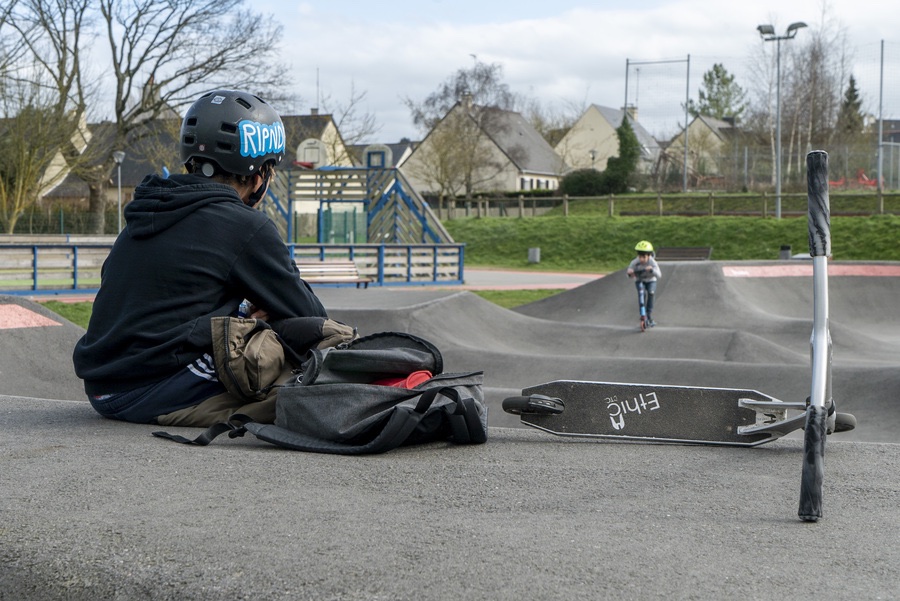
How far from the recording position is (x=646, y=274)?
14.0 m

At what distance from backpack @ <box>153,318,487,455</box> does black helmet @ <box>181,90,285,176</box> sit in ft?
2.62

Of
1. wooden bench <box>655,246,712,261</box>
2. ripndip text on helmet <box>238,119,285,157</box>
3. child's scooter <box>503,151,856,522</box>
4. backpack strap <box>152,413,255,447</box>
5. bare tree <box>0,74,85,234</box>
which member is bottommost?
backpack strap <box>152,413,255,447</box>

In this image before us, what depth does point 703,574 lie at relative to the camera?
210 centimetres

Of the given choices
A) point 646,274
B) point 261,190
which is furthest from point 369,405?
point 646,274

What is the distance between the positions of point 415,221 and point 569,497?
2435 centimetres

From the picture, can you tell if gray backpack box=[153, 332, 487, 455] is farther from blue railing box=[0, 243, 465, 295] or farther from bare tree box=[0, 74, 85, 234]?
bare tree box=[0, 74, 85, 234]

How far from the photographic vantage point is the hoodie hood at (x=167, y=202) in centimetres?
389

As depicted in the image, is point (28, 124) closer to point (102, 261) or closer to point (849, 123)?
point (102, 261)

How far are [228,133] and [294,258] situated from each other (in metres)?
18.4

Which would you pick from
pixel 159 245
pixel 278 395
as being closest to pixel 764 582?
pixel 278 395

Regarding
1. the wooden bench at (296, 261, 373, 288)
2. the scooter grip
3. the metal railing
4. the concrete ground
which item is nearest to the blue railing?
the metal railing

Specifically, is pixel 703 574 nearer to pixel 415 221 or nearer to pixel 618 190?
pixel 415 221

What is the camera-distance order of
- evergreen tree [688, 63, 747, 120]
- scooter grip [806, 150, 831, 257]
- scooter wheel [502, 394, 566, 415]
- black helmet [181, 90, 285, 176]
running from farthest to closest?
evergreen tree [688, 63, 747, 120] → black helmet [181, 90, 285, 176] → scooter wheel [502, 394, 566, 415] → scooter grip [806, 150, 831, 257]

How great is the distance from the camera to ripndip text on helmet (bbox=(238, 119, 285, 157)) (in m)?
4.15
